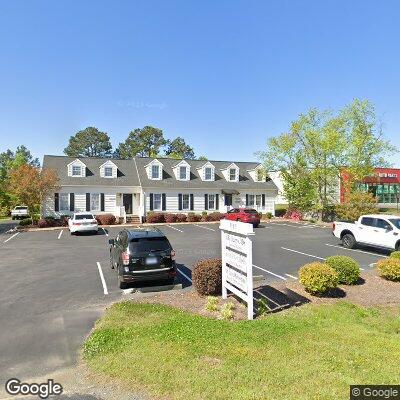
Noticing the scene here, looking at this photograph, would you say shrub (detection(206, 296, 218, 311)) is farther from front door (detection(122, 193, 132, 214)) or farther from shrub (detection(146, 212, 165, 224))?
front door (detection(122, 193, 132, 214))

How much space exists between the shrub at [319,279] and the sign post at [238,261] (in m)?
2.17

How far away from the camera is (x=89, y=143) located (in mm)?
94188

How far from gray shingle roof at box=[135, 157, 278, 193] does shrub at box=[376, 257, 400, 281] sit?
27255 millimetres

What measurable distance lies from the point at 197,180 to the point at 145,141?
51555 millimetres

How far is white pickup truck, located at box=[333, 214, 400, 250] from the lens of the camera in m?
17.4

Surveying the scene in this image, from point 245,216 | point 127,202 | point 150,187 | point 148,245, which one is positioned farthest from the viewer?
point 127,202

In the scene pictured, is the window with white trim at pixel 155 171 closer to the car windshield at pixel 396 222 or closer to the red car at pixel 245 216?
the red car at pixel 245 216

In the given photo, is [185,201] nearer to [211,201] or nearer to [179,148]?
[211,201]

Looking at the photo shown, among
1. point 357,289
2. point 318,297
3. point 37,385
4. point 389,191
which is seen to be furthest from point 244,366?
point 389,191

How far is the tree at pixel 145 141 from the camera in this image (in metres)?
88.0

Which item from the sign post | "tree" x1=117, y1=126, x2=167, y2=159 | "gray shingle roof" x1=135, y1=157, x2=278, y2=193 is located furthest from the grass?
"tree" x1=117, y1=126, x2=167, y2=159

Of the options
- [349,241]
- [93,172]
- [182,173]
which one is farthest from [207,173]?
[349,241]

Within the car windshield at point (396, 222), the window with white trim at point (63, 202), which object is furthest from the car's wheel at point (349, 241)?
the window with white trim at point (63, 202)

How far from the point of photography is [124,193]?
121ft
